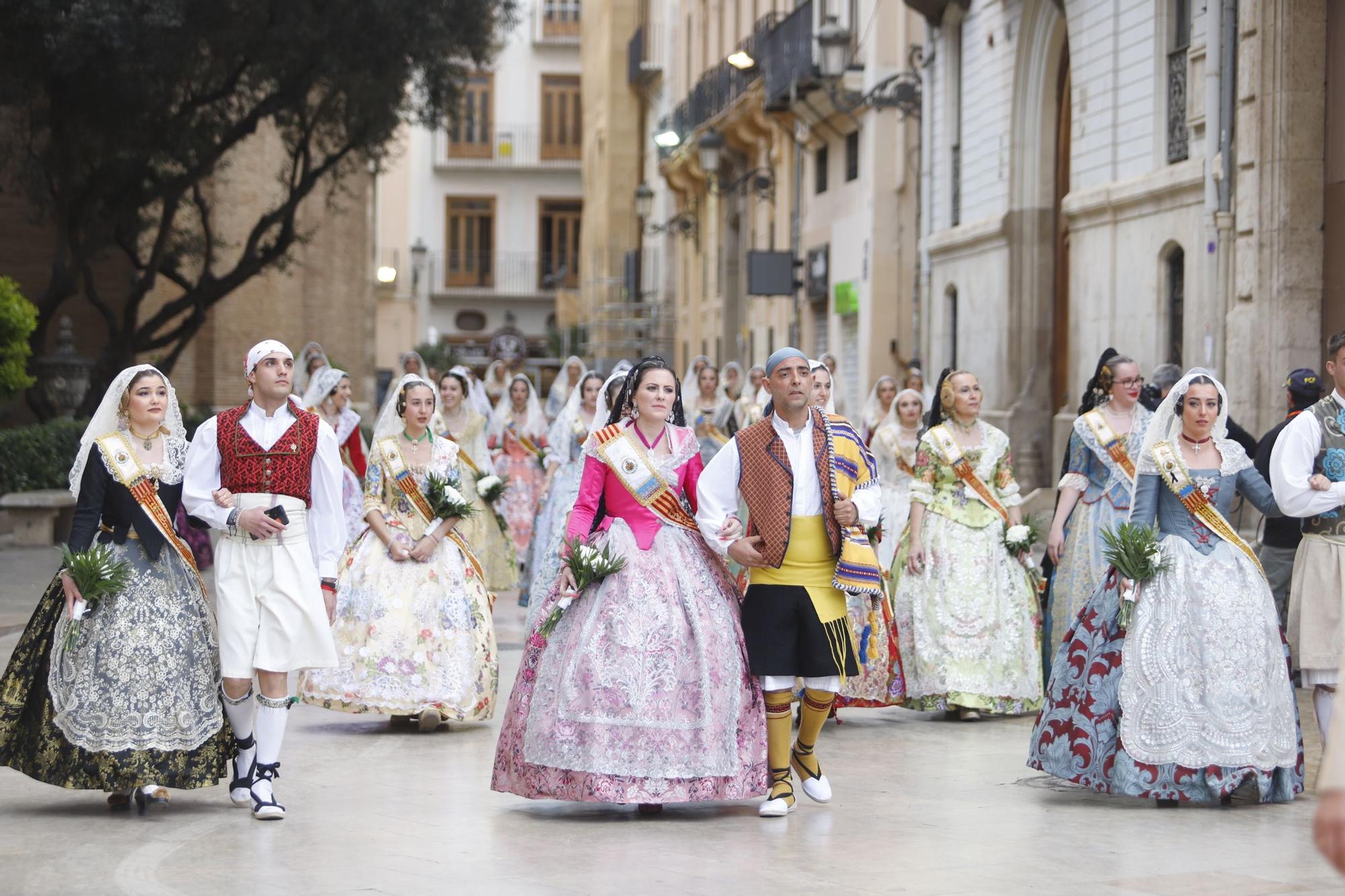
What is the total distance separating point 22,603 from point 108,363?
9.87 meters

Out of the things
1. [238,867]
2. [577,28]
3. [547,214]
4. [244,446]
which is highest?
[577,28]

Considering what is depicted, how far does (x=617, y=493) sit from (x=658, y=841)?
1497 millimetres

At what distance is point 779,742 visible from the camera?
25.5ft

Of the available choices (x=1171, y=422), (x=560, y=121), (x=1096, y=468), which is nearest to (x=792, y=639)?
(x=1171, y=422)

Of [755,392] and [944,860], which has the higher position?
[755,392]

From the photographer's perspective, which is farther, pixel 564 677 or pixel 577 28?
pixel 577 28

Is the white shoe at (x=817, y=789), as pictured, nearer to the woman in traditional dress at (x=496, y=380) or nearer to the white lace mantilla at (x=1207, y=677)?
the white lace mantilla at (x=1207, y=677)

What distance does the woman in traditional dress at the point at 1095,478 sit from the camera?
1054cm

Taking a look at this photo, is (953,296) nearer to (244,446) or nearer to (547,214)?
Result: (244,446)

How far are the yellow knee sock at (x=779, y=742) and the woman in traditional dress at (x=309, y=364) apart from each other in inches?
395

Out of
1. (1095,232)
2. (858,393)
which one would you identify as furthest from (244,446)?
(858,393)

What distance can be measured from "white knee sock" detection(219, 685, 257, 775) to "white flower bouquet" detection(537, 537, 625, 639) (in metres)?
1.19

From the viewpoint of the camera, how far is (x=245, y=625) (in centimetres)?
773

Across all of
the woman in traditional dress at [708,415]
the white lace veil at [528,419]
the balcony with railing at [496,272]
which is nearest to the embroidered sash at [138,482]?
the white lace veil at [528,419]
